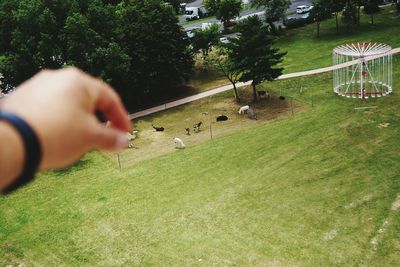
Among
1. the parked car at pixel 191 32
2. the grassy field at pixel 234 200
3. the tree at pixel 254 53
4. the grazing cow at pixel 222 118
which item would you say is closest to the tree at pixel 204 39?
the parked car at pixel 191 32

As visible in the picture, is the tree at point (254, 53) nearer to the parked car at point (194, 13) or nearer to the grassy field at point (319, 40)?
the grassy field at point (319, 40)

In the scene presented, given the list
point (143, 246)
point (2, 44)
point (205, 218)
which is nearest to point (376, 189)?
point (205, 218)

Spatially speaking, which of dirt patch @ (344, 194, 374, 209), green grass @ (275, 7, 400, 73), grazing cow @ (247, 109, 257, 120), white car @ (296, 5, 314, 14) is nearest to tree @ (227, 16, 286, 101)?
grazing cow @ (247, 109, 257, 120)

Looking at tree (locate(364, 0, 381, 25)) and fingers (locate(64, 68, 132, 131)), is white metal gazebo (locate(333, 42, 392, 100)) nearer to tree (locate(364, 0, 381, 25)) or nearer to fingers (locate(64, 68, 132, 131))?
tree (locate(364, 0, 381, 25))

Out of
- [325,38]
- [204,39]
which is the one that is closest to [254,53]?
[204,39]

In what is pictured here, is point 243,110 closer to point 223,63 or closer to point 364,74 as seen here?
point 223,63

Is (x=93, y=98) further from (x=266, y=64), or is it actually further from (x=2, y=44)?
(x=2, y=44)

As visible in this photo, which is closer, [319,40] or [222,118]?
[222,118]
